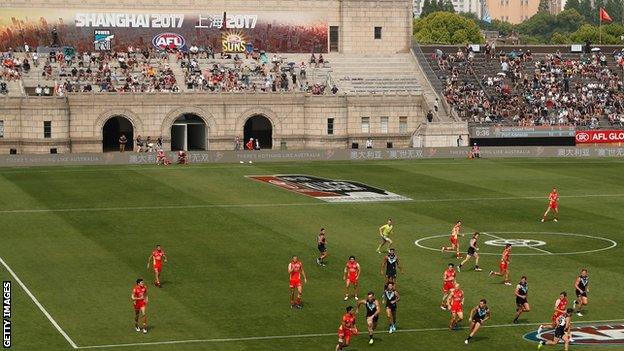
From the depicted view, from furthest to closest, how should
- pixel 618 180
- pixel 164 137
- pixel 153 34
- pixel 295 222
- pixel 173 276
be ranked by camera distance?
1. pixel 153 34
2. pixel 164 137
3. pixel 618 180
4. pixel 295 222
5. pixel 173 276

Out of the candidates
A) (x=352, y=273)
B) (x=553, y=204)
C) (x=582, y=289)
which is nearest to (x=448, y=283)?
(x=352, y=273)

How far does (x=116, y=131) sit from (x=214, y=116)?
962cm

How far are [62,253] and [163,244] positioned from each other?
536 centimetres

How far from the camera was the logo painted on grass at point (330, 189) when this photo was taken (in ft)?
285

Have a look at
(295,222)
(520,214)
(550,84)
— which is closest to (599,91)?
(550,84)

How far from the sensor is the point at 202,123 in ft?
412

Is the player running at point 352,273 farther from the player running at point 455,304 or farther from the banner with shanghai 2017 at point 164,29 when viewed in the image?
the banner with shanghai 2017 at point 164,29

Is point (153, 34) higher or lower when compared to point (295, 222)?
higher

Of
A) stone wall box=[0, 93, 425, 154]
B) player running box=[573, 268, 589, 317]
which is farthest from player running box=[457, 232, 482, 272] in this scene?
stone wall box=[0, 93, 425, 154]

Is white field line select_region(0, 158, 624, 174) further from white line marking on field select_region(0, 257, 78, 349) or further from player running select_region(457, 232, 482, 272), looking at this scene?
player running select_region(457, 232, 482, 272)

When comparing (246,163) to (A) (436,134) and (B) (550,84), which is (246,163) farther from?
(B) (550,84)

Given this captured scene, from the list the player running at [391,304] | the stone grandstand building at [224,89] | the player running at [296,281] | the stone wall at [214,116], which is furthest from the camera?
the stone grandstand building at [224,89]

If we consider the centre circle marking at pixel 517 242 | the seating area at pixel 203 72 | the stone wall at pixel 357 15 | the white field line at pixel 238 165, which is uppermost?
the stone wall at pixel 357 15

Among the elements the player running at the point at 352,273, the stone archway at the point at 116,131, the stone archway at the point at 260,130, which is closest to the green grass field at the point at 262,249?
the player running at the point at 352,273
